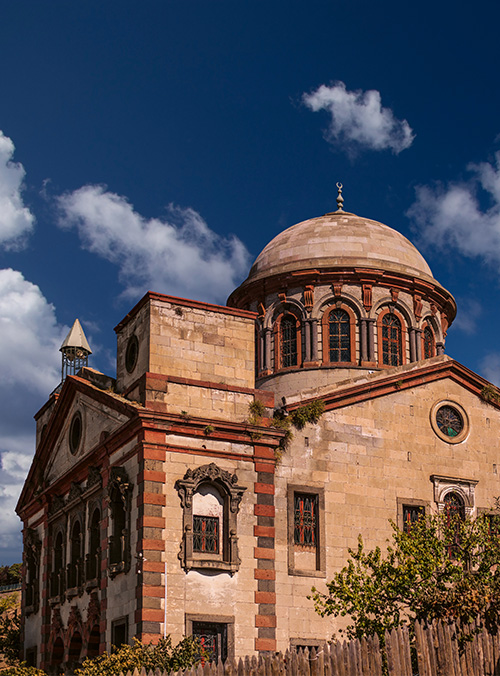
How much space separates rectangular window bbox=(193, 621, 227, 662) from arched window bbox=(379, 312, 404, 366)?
1459 centimetres

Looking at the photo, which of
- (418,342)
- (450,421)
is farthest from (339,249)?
(450,421)

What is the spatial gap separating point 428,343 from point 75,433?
50.3ft

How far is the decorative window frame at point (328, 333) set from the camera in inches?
1522

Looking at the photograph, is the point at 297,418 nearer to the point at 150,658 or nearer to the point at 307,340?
the point at 307,340

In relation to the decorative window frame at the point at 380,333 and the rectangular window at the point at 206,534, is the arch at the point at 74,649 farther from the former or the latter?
the decorative window frame at the point at 380,333

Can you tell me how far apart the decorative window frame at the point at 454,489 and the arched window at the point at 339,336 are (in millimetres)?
7326

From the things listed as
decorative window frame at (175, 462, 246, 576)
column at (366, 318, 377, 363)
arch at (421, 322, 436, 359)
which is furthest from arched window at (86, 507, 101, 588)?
arch at (421, 322, 436, 359)

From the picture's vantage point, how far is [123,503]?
30047 mm

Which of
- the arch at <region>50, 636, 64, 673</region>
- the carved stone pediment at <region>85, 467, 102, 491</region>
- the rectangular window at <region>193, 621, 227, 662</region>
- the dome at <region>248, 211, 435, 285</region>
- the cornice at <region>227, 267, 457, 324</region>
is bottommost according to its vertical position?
the arch at <region>50, 636, 64, 673</region>

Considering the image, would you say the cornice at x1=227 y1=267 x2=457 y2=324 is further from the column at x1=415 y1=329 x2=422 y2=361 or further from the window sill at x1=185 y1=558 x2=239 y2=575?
the window sill at x1=185 y1=558 x2=239 y2=575

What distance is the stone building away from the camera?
28.1 meters

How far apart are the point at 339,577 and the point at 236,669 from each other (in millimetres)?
4525

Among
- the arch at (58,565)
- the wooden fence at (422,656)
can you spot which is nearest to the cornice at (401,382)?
the arch at (58,565)

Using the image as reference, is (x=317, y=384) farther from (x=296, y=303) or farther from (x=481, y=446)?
(x=481, y=446)
